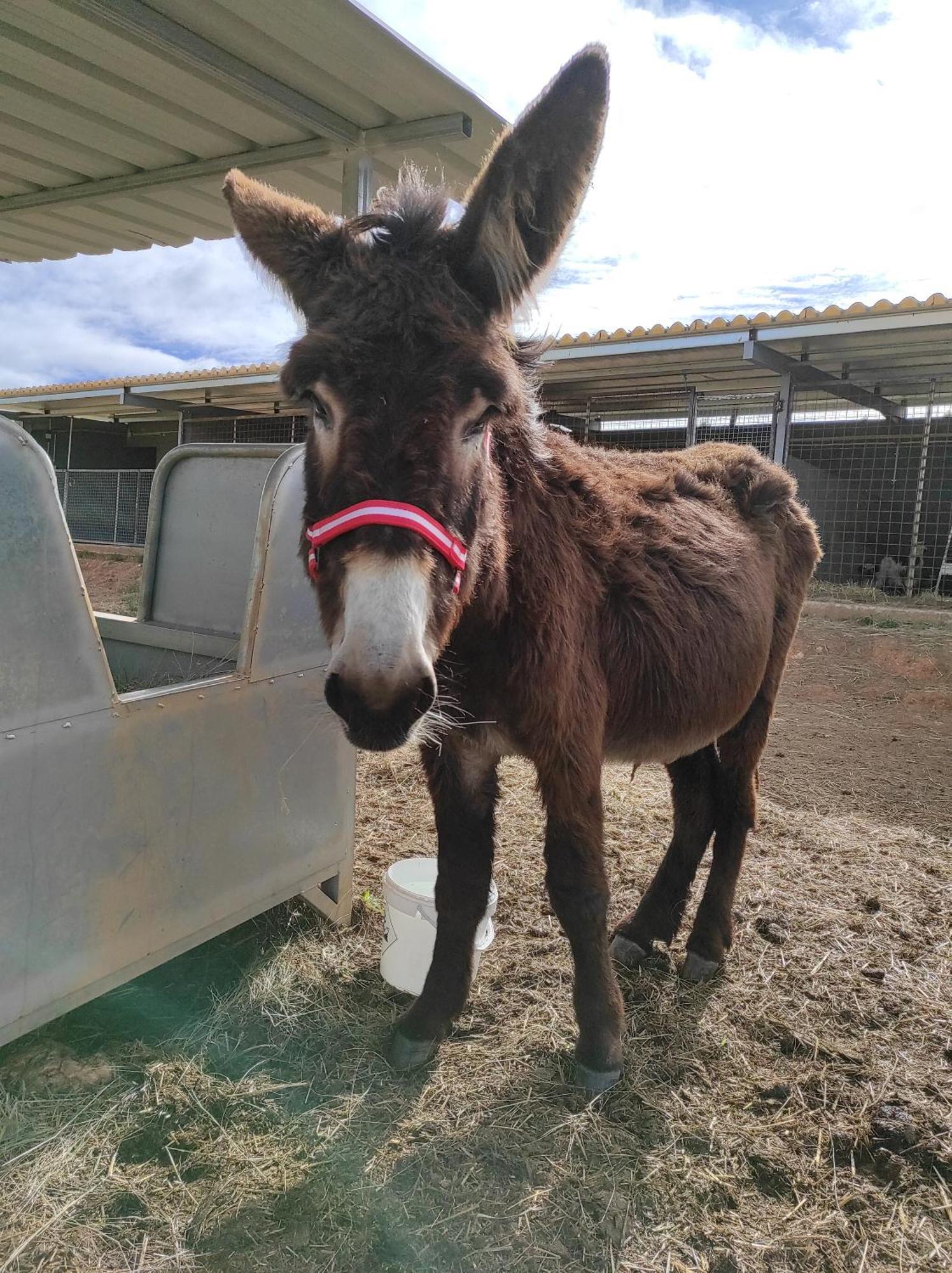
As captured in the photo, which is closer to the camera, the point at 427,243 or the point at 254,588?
the point at 427,243

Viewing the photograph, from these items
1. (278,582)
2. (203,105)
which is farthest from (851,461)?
(278,582)

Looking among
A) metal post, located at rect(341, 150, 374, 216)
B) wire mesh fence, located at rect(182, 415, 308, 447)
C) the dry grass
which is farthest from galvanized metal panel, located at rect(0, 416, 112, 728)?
wire mesh fence, located at rect(182, 415, 308, 447)

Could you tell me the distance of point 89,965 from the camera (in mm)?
2240

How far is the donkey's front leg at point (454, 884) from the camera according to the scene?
2.46m

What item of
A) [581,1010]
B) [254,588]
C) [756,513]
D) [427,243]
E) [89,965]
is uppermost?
[427,243]

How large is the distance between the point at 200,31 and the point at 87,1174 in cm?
415

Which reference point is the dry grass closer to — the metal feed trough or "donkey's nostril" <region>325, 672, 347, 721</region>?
the metal feed trough

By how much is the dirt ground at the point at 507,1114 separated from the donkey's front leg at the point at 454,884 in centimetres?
11

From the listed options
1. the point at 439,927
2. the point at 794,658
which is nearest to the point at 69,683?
the point at 439,927

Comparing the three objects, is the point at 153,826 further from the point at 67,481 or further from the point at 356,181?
the point at 67,481

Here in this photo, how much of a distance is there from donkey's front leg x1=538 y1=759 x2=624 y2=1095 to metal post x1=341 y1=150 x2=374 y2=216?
10.7 feet

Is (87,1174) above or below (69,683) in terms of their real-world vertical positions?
below

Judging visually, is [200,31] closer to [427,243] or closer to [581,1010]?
[427,243]

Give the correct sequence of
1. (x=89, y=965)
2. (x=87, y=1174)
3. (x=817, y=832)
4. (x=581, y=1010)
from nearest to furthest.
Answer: (x=87, y=1174)
(x=89, y=965)
(x=581, y=1010)
(x=817, y=832)
